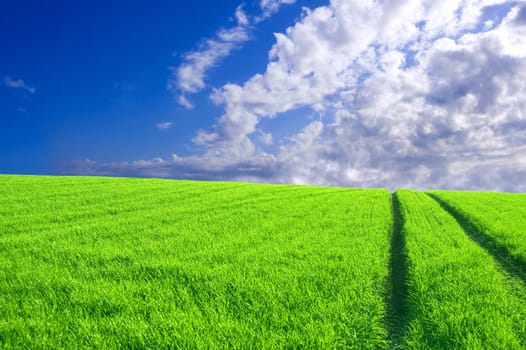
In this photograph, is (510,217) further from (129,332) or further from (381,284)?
(129,332)

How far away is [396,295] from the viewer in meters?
7.62

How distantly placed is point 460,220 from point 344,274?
13.7m

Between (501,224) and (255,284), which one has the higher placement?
(501,224)

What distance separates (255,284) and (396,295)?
10.8 feet

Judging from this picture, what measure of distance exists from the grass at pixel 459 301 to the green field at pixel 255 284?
31mm

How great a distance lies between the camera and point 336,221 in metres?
15.0

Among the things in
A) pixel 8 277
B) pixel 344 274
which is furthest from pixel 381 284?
pixel 8 277

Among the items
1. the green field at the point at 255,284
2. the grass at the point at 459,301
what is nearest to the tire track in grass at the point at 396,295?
the green field at the point at 255,284

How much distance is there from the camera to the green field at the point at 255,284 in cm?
549

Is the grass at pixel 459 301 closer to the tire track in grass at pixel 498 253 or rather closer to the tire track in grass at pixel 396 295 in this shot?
the tire track in grass at pixel 396 295

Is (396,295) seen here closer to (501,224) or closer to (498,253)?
(498,253)

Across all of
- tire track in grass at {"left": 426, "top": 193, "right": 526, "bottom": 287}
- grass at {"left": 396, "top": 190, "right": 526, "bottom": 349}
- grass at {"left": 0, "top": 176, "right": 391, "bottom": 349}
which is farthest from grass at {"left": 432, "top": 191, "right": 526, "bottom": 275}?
grass at {"left": 0, "top": 176, "right": 391, "bottom": 349}

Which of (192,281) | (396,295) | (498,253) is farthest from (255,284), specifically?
(498,253)

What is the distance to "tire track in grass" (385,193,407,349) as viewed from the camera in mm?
A: 6027
